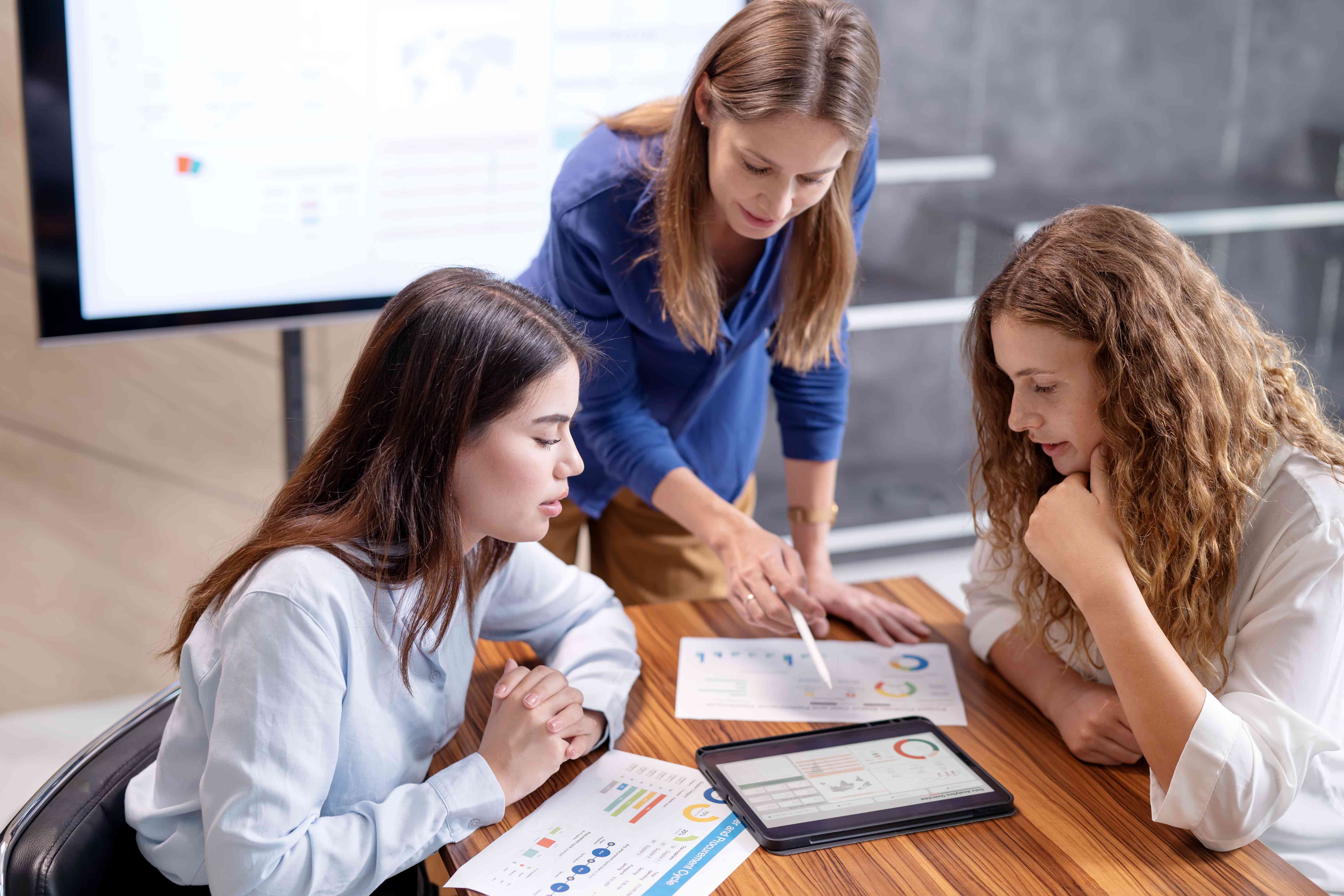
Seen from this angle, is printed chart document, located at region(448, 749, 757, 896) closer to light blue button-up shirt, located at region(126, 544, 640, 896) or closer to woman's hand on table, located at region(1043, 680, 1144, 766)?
light blue button-up shirt, located at region(126, 544, 640, 896)

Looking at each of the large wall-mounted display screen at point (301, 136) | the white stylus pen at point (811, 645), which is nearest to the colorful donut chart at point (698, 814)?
the white stylus pen at point (811, 645)

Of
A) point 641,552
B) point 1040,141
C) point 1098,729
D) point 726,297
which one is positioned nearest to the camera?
point 1098,729

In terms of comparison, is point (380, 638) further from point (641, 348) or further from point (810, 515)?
point (810, 515)

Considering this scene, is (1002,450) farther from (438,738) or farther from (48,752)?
(48,752)

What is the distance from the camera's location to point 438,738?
3.83ft

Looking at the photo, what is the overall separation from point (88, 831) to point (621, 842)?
1.52ft

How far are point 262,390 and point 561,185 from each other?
1158 millimetres

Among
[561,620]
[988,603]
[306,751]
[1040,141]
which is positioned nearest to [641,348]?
[561,620]

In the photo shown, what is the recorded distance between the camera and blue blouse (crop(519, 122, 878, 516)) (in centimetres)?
150

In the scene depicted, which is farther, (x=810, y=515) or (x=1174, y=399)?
(x=810, y=515)

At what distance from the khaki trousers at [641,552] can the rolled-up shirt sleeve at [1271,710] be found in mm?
840

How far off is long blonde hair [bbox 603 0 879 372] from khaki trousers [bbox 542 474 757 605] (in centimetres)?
33

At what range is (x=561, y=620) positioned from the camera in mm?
1343

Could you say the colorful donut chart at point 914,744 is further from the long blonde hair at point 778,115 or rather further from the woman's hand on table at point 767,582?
the long blonde hair at point 778,115
